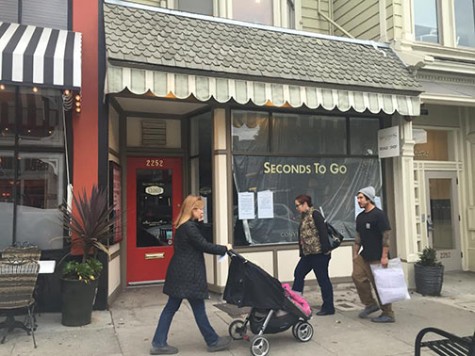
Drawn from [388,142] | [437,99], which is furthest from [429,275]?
[437,99]

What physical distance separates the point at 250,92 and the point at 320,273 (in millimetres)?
2804

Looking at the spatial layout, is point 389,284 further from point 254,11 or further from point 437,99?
point 254,11

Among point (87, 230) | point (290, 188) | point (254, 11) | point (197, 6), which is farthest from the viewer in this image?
point (254, 11)

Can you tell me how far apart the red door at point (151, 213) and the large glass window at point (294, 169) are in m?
1.56

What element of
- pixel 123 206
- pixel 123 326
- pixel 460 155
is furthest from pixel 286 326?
pixel 460 155

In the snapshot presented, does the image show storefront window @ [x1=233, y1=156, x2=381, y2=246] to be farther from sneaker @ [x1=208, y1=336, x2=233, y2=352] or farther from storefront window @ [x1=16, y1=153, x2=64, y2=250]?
storefront window @ [x1=16, y1=153, x2=64, y2=250]

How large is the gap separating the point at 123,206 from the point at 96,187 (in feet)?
5.74

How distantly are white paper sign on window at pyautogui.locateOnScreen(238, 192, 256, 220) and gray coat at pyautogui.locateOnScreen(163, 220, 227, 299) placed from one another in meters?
2.69

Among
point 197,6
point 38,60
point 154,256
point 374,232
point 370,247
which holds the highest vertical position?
point 197,6

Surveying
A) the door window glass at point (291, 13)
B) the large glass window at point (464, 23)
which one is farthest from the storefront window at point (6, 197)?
the large glass window at point (464, 23)

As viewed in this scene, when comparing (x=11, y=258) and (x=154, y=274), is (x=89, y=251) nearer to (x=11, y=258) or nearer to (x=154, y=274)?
(x=11, y=258)

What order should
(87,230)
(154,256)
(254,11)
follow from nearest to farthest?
(87,230), (154,256), (254,11)

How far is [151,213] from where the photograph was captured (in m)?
8.15

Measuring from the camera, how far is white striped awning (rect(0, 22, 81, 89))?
526 centimetres
